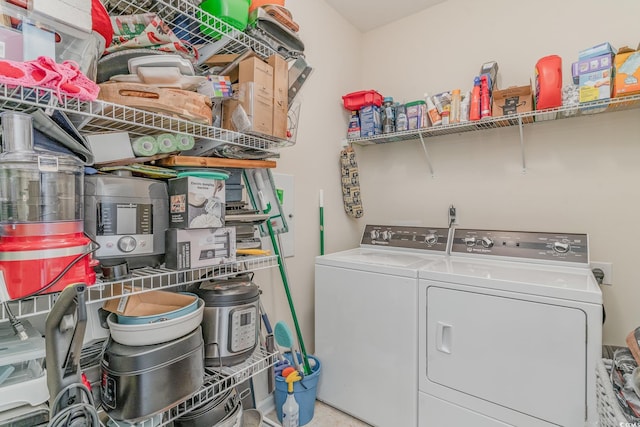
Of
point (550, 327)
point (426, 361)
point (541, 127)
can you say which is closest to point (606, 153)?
point (541, 127)

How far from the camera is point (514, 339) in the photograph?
53.1 inches

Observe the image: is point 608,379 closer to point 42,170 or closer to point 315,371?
point 315,371

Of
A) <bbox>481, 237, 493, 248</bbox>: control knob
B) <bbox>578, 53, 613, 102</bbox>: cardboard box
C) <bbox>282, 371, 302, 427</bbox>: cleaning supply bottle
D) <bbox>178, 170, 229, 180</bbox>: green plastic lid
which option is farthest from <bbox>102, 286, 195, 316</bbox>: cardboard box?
<bbox>578, 53, 613, 102</bbox>: cardboard box

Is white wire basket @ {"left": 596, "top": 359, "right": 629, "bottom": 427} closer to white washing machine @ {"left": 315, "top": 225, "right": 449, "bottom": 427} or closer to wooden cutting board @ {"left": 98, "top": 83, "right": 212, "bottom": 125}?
white washing machine @ {"left": 315, "top": 225, "right": 449, "bottom": 427}

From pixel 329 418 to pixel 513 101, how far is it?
7.16 feet

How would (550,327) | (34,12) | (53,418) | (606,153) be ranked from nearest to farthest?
1. (53,418)
2. (34,12)
3. (550,327)
4. (606,153)

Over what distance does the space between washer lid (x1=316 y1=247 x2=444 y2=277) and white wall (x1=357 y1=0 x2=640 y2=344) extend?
44 centimetres

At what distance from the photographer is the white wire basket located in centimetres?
95

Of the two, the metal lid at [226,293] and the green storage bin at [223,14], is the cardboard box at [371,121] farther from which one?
the metal lid at [226,293]

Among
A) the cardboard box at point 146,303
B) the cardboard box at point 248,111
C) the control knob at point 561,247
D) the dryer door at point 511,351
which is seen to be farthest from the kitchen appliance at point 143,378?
the control knob at point 561,247

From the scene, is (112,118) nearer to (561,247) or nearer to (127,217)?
(127,217)

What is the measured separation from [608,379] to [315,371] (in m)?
1.35

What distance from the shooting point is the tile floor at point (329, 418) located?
1.82 m

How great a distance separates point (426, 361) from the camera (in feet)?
5.16
